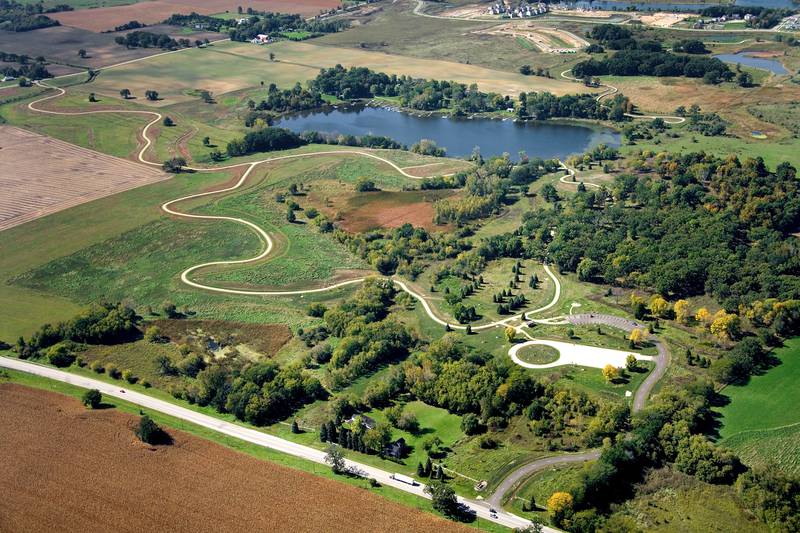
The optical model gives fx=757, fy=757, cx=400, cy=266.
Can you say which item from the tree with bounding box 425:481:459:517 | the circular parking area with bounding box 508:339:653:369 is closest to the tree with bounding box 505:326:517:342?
the circular parking area with bounding box 508:339:653:369

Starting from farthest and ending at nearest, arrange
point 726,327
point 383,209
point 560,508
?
point 383,209, point 726,327, point 560,508

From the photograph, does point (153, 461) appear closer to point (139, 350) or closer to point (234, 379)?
point (234, 379)

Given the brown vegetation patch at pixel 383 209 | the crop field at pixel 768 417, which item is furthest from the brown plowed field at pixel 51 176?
the crop field at pixel 768 417

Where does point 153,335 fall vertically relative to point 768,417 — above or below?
above

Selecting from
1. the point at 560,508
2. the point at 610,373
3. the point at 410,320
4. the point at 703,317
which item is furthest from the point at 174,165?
the point at 560,508

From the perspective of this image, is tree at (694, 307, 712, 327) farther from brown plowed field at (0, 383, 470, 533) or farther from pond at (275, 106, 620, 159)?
pond at (275, 106, 620, 159)

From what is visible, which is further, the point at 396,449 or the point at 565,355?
the point at 565,355

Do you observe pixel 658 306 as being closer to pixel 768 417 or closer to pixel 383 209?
pixel 768 417
